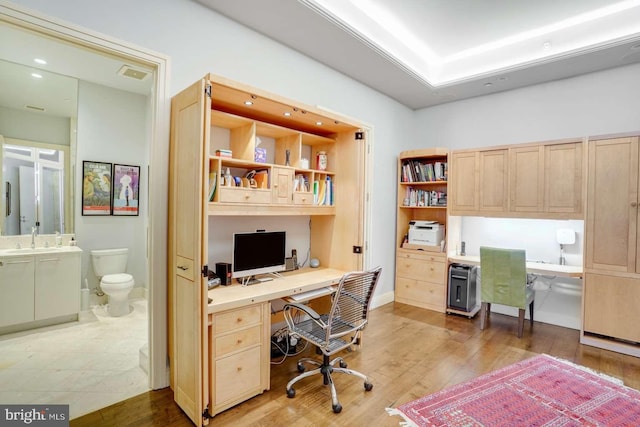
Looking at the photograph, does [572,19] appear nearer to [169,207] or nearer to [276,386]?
[169,207]

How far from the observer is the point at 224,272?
2521 mm

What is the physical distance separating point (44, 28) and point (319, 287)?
2.50 m

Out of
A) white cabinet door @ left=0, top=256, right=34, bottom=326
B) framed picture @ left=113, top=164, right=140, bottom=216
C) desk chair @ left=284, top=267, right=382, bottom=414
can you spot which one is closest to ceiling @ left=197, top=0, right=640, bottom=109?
desk chair @ left=284, top=267, right=382, bottom=414

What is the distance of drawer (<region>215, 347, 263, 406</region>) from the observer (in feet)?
6.64

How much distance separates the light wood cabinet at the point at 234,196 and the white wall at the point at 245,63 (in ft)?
1.32

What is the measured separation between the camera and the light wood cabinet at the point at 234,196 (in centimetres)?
190

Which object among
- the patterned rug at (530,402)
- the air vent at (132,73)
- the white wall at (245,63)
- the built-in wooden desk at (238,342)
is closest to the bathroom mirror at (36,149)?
the air vent at (132,73)

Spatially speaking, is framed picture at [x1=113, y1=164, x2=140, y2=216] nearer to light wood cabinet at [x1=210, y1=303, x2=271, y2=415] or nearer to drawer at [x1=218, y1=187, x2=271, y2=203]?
drawer at [x1=218, y1=187, x2=271, y2=203]

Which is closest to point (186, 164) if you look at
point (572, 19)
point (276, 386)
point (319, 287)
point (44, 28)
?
point (44, 28)

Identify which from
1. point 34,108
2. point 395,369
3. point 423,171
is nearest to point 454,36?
point 423,171

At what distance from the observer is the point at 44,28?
1814 mm

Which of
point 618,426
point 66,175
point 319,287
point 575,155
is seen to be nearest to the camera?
point 618,426

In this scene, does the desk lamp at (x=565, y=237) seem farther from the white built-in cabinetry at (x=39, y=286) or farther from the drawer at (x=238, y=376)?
the white built-in cabinetry at (x=39, y=286)
